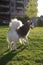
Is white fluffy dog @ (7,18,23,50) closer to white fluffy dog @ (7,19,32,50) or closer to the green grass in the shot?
white fluffy dog @ (7,19,32,50)

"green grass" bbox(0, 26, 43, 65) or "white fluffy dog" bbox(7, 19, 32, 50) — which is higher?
"white fluffy dog" bbox(7, 19, 32, 50)

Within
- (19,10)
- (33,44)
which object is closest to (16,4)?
(19,10)

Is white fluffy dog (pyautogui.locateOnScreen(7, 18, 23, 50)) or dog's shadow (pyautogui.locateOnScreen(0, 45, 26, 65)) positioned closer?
dog's shadow (pyautogui.locateOnScreen(0, 45, 26, 65))

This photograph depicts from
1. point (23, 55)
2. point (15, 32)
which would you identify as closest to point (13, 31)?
point (15, 32)

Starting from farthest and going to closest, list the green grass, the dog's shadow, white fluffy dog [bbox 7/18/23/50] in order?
white fluffy dog [bbox 7/18/23/50]
the dog's shadow
the green grass

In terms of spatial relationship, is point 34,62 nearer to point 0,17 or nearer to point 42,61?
point 42,61

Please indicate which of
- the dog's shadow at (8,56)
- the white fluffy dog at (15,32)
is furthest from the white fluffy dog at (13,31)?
the dog's shadow at (8,56)

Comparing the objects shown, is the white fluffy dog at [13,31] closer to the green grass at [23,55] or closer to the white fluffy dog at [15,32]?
the white fluffy dog at [15,32]

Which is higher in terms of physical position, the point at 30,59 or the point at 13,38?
the point at 13,38

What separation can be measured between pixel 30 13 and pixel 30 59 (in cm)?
5284

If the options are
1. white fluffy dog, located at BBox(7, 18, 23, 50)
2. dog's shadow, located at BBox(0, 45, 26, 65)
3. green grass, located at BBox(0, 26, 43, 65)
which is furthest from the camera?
white fluffy dog, located at BBox(7, 18, 23, 50)

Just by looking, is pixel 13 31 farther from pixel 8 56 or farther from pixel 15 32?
pixel 8 56

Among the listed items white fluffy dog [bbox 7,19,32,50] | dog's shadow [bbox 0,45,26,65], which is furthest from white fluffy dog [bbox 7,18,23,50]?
dog's shadow [bbox 0,45,26,65]

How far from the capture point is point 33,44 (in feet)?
44.8
